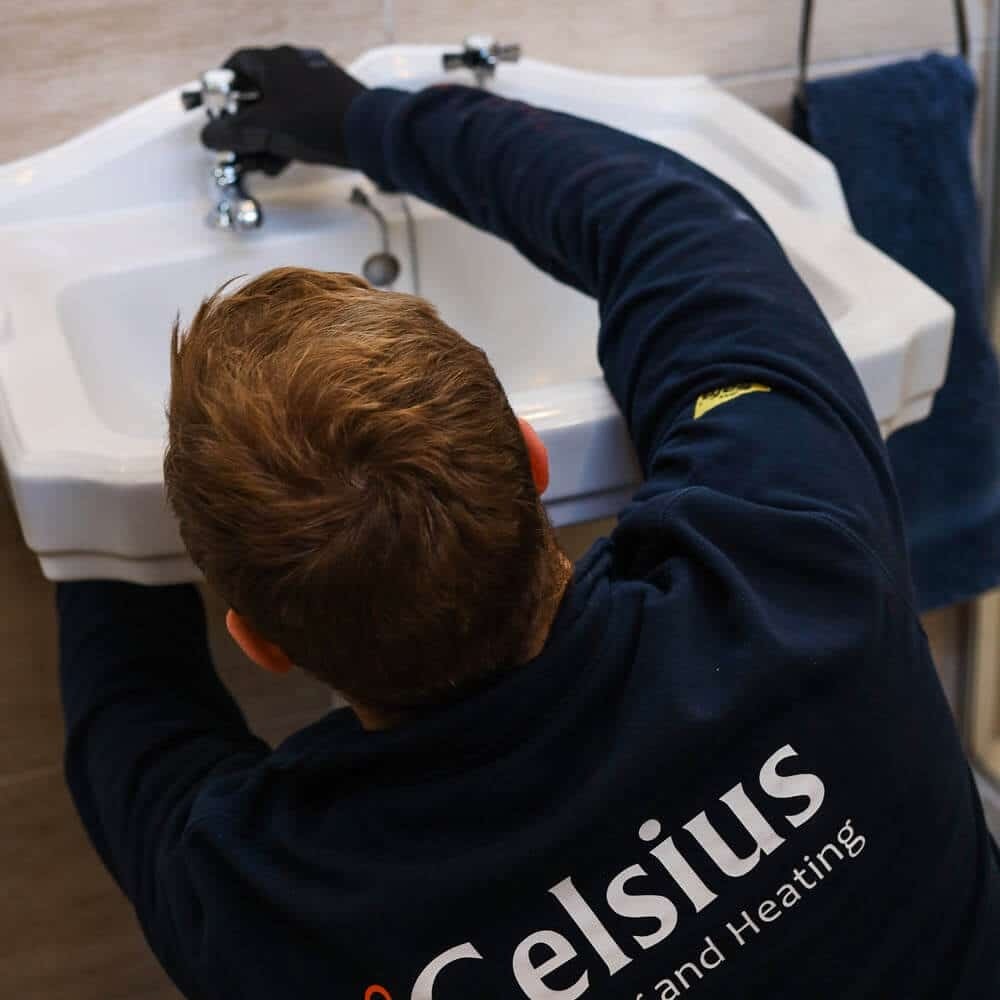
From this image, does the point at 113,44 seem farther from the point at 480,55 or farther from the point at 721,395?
the point at 721,395

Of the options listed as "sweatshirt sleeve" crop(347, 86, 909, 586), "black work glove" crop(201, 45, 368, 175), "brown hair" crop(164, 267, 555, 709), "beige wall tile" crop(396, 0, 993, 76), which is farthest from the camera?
"beige wall tile" crop(396, 0, 993, 76)

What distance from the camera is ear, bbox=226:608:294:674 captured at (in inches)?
22.7

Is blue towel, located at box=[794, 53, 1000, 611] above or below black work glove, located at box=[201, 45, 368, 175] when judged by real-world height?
below

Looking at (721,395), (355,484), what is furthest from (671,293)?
(355,484)

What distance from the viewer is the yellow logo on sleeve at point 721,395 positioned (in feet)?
2.20

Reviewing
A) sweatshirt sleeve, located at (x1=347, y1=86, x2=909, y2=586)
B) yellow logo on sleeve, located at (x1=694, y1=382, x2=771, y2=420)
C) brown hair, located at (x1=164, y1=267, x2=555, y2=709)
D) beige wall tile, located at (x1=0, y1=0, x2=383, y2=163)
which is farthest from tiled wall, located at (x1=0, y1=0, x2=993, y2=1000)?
brown hair, located at (x1=164, y1=267, x2=555, y2=709)

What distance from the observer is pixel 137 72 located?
98 centimetres

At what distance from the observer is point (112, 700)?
0.71 m

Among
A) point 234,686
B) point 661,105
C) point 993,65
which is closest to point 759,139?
point 661,105

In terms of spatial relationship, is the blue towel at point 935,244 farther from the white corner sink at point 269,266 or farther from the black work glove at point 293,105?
the black work glove at point 293,105

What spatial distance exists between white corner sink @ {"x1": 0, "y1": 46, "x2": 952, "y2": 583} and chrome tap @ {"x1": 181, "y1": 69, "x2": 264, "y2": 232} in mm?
20

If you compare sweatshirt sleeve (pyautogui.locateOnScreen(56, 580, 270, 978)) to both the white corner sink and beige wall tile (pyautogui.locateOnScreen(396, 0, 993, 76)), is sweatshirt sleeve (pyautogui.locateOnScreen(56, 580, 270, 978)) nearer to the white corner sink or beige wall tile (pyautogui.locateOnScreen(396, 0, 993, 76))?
the white corner sink

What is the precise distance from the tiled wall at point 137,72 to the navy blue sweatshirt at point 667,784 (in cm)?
30

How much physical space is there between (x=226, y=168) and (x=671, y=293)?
396mm
